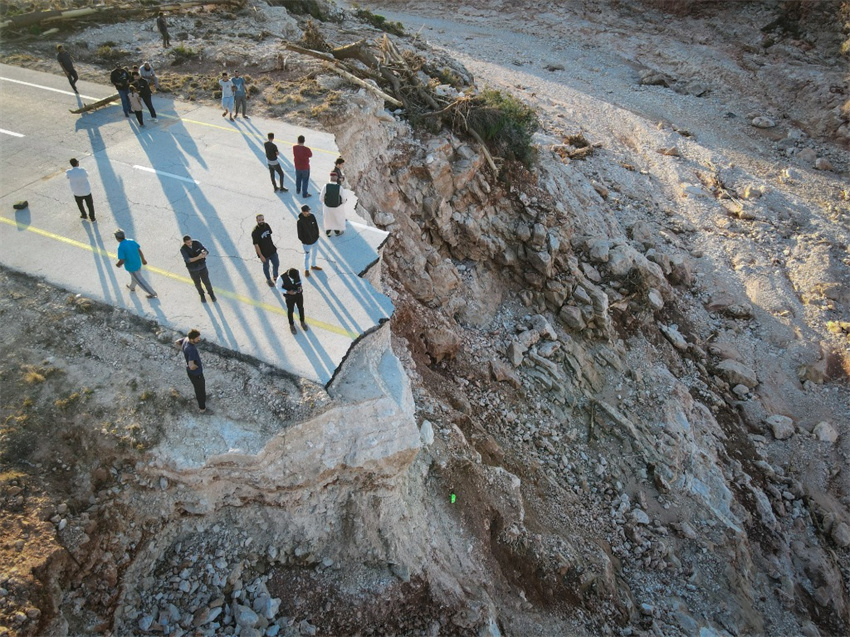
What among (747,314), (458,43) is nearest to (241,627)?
(747,314)

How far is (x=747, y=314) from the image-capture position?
1795cm

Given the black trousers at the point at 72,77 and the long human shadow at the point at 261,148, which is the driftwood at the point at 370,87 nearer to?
the long human shadow at the point at 261,148

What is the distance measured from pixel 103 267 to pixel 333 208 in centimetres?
427

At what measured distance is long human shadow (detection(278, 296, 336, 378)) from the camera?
7.89 m

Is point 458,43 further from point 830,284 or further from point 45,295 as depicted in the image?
point 45,295

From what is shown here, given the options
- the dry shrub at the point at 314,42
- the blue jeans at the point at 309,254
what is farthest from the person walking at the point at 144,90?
the blue jeans at the point at 309,254

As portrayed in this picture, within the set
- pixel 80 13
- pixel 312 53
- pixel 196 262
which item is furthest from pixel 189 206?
pixel 80 13

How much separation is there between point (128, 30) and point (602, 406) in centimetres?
2076

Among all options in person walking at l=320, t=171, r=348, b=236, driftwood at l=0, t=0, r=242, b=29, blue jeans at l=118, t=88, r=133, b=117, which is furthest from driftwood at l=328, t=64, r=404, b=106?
driftwood at l=0, t=0, r=242, b=29

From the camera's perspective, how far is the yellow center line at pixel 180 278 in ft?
28.0

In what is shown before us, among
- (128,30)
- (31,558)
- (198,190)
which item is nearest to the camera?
(31,558)

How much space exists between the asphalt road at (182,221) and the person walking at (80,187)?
13.8 inches

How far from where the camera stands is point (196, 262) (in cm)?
829

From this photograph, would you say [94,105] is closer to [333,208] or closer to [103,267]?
[103,267]
